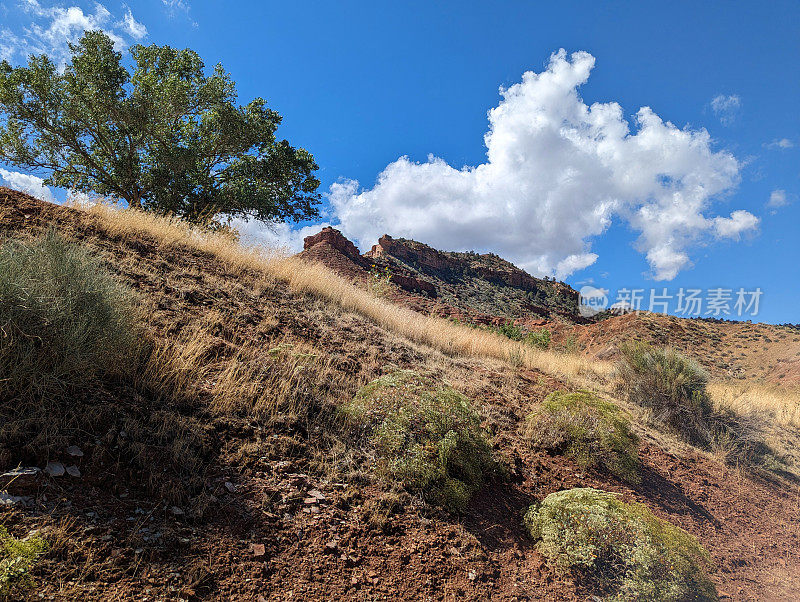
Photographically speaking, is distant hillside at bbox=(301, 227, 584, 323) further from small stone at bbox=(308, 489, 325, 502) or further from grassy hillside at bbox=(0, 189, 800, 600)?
small stone at bbox=(308, 489, 325, 502)

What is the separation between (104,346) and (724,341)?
144 feet

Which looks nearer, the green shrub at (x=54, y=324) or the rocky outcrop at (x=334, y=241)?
the green shrub at (x=54, y=324)

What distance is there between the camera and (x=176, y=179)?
492 inches

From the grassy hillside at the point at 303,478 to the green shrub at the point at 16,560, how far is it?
3 cm

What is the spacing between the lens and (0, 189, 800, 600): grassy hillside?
7.35 ft

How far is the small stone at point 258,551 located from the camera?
7.75ft

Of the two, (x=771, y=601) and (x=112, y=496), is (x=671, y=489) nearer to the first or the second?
(x=771, y=601)

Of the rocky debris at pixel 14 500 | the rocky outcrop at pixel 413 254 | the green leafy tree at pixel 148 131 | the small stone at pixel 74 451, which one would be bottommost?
the rocky debris at pixel 14 500

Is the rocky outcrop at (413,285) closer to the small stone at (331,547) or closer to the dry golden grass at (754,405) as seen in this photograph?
the dry golden grass at (754,405)

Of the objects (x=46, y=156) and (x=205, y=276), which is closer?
(x=205, y=276)

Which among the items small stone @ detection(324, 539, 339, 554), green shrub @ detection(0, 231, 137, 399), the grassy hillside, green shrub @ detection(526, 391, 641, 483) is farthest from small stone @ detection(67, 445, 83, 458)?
green shrub @ detection(526, 391, 641, 483)

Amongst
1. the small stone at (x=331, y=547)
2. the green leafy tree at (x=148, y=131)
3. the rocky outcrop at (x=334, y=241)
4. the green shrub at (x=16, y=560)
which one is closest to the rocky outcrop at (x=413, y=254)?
the rocky outcrop at (x=334, y=241)

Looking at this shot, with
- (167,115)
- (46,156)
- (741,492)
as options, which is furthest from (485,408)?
(46,156)

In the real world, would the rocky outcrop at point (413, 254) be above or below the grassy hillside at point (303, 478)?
above
